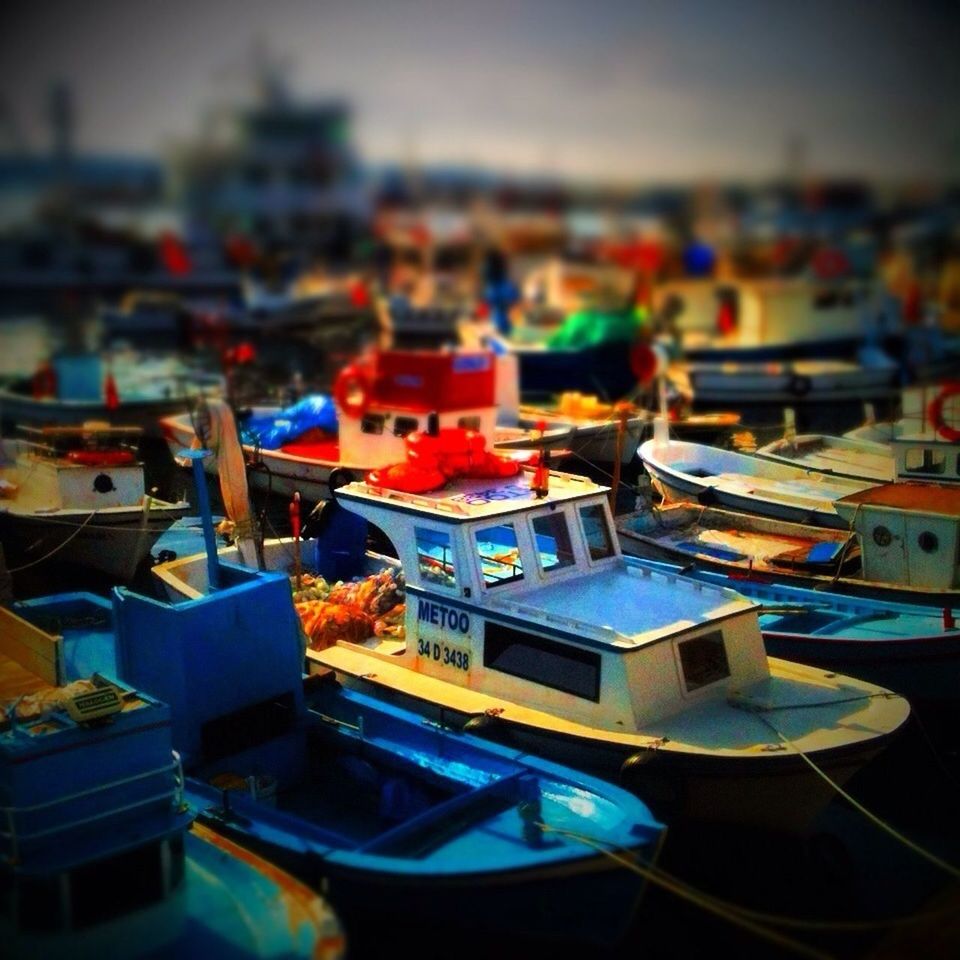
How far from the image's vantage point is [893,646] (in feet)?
36.2

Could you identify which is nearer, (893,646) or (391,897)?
(391,897)

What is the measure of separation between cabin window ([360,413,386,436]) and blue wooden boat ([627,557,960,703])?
7.18 meters

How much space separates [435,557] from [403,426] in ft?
26.7

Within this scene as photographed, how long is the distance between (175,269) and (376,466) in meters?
52.5

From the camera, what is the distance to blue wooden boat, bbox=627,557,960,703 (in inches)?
435

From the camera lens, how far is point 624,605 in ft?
32.1

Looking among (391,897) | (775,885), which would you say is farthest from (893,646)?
(391,897)

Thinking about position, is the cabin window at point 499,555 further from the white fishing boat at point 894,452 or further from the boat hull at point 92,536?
the white fishing boat at point 894,452

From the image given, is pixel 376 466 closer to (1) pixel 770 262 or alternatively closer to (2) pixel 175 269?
(1) pixel 770 262

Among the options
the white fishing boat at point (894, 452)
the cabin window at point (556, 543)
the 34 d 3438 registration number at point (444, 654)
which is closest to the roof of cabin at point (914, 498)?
the white fishing boat at point (894, 452)

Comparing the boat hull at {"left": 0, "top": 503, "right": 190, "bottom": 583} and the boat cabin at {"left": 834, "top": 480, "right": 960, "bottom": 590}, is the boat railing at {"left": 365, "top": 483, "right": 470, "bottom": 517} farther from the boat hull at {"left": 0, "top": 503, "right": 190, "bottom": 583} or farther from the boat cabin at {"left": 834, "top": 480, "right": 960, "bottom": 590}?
the boat hull at {"left": 0, "top": 503, "right": 190, "bottom": 583}

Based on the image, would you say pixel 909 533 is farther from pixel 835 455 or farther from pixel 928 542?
pixel 835 455

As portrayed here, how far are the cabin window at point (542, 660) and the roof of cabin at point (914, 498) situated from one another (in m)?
5.18

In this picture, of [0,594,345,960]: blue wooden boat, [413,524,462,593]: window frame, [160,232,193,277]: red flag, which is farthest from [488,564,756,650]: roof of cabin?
[160,232,193,277]: red flag
